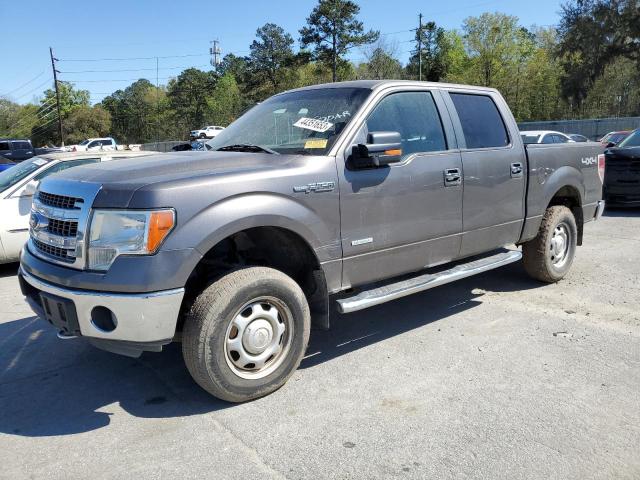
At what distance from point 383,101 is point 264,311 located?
6.18 ft

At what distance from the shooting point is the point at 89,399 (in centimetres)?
365

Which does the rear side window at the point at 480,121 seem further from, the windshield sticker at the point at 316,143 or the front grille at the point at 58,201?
the front grille at the point at 58,201

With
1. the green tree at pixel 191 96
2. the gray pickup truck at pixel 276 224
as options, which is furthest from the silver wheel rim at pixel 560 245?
the green tree at pixel 191 96

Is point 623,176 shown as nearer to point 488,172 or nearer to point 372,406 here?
Answer: point 488,172

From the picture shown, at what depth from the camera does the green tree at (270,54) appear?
69.3 meters

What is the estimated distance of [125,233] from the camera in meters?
3.04

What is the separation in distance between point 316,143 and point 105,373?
2292 millimetres

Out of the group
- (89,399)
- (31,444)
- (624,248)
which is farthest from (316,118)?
(624,248)

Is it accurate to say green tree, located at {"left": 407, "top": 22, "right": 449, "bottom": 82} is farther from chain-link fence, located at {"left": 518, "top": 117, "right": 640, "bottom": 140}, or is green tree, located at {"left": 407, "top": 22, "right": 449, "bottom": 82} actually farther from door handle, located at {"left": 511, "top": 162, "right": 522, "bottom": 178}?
door handle, located at {"left": 511, "top": 162, "right": 522, "bottom": 178}

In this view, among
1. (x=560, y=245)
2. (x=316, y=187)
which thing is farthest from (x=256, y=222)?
(x=560, y=245)

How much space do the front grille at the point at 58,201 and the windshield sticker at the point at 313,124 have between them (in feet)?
5.55

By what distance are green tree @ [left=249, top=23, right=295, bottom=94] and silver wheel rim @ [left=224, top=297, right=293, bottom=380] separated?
222 feet

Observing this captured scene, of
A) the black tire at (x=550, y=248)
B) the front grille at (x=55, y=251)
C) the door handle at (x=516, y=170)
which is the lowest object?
the black tire at (x=550, y=248)

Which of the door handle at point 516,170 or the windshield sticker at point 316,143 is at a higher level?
the windshield sticker at point 316,143
